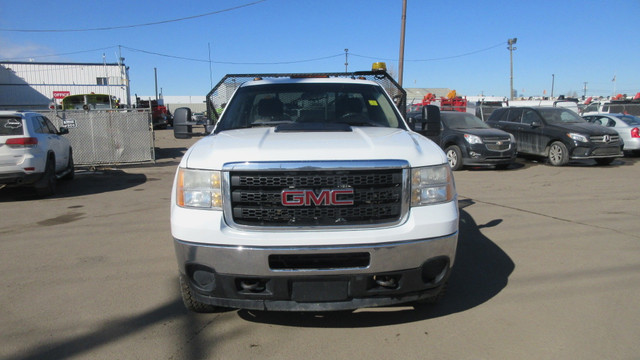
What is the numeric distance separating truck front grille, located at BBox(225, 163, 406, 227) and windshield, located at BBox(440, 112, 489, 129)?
10940mm

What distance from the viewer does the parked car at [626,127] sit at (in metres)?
15.1

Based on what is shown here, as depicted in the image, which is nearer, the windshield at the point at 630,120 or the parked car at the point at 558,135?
the parked car at the point at 558,135

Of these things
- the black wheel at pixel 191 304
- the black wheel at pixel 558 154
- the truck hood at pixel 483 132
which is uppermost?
the truck hood at pixel 483 132

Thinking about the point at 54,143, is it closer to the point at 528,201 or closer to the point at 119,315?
the point at 119,315

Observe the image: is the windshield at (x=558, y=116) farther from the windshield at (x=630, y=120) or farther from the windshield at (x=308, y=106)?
the windshield at (x=308, y=106)

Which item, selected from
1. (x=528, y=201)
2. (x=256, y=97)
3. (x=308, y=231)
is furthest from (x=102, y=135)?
(x=308, y=231)

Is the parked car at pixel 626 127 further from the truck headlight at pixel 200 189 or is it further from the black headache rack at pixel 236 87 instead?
the truck headlight at pixel 200 189

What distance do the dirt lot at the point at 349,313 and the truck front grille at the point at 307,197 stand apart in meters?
0.88

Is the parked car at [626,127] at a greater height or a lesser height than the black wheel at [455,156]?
greater

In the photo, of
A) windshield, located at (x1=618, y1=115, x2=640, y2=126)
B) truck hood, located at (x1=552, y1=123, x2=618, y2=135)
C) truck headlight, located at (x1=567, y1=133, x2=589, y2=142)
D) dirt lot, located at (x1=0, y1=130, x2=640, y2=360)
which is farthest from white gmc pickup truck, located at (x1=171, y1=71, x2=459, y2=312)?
windshield, located at (x1=618, y1=115, x2=640, y2=126)

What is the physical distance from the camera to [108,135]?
45.5 ft

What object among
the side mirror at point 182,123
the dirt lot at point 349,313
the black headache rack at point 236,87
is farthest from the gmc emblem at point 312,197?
the black headache rack at point 236,87

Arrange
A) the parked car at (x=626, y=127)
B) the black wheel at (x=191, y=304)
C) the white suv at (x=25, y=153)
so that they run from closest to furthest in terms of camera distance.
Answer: the black wheel at (x=191, y=304) → the white suv at (x=25, y=153) → the parked car at (x=626, y=127)

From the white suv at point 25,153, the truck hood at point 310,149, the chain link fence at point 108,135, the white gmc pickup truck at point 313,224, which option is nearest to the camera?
the white gmc pickup truck at point 313,224
